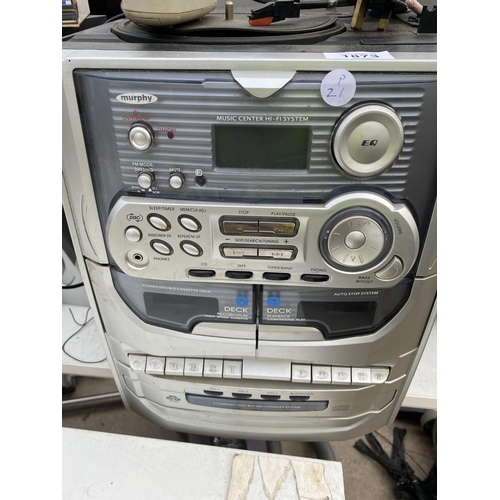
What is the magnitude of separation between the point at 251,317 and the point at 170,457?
23cm

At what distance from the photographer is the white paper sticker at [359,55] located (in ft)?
1.24

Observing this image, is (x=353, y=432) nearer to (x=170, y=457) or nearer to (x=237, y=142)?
(x=170, y=457)

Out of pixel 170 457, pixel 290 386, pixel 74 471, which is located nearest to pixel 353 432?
pixel 290 386

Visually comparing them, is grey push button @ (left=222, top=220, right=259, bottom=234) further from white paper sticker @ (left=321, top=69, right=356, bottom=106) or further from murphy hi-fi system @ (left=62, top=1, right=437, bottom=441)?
white paper sticker @ (left=321, top=69, right=356, bottom=106)

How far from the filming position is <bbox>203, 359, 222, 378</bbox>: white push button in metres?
0.59

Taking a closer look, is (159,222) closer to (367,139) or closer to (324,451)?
(367,139)

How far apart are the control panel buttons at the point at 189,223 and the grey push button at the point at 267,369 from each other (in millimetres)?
238

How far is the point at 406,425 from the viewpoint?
1.17m

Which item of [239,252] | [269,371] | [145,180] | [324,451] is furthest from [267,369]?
[324,451]

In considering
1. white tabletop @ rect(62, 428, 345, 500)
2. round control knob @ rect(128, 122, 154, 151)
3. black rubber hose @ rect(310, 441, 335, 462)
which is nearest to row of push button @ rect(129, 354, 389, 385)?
white tabletop @ rect(62, 428, 345, 500)

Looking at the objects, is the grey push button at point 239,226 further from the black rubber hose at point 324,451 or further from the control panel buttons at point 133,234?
the black rubber hose at point 324,451

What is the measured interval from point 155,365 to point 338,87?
0.45 m

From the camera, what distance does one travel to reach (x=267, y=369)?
1.94 feet

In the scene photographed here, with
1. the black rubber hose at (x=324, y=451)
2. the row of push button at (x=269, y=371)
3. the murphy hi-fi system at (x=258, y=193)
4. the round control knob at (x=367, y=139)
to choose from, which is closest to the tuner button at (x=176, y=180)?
the murphy hi-fi system at (x=258, y=193)
